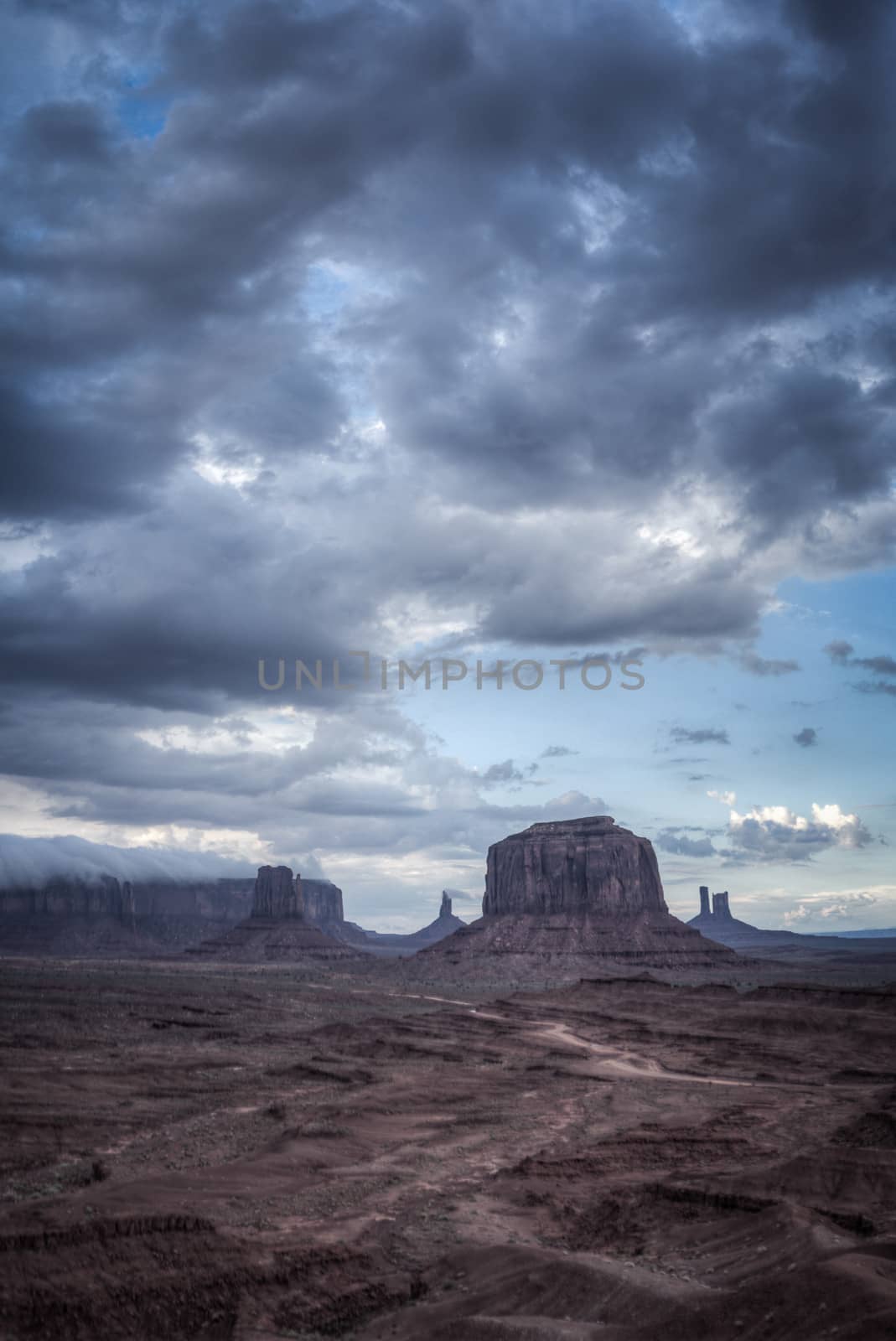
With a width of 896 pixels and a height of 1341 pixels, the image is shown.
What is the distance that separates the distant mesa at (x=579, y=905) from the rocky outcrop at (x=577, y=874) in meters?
0.18

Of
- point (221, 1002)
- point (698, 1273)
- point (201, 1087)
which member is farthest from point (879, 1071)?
point (221, 1002)

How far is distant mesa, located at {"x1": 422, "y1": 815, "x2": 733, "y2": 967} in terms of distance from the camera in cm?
16212

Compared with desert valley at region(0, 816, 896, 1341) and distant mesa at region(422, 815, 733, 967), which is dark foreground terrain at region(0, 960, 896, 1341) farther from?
distant mesa at region(422, 815, 733, 967)

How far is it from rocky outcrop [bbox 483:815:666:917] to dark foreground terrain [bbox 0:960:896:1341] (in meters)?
113

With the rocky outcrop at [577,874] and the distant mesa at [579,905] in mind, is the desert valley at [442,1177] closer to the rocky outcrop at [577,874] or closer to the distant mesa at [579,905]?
the distant mesa at [579,905]

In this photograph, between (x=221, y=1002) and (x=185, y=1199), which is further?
(x=221, y=1002)

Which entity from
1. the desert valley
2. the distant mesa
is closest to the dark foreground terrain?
the desert valley

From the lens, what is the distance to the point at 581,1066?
57500 mm

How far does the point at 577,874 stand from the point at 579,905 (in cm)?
675

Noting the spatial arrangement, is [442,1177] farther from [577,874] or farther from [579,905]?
[577,874]

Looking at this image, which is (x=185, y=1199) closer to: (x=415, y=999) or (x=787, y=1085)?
(x=787, y=1085)

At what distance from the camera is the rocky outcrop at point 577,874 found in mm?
178875

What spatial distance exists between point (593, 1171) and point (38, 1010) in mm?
59199

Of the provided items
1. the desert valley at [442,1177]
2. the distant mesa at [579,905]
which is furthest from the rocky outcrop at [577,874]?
the desert valley at [442,1177]
